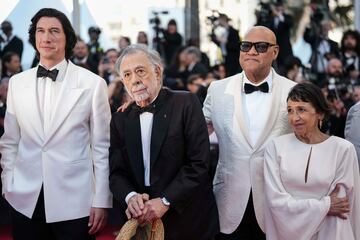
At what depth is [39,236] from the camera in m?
3.86

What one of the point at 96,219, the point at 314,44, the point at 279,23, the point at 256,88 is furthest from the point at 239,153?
the point at 314,44

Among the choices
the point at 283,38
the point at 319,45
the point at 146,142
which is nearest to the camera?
the point at 146,142

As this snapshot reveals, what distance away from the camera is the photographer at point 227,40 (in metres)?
10.3

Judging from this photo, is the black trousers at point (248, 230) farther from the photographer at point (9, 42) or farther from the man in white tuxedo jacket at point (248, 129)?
the photographer at point (9, 42)

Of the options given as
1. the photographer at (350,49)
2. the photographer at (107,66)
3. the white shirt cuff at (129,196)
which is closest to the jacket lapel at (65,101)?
the white shirt cuff at (129,196)

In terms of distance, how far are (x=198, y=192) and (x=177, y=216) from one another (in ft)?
0.57

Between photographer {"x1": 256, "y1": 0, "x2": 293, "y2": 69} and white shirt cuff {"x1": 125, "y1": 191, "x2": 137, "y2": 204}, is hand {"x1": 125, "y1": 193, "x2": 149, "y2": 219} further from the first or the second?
photographer {"x1": 256, "y1": 0, "x2": 293, "y2": 69}

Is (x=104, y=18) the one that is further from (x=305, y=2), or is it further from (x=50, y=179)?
(x=50, y=179)

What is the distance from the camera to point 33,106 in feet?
12.7

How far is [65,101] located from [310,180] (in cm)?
140

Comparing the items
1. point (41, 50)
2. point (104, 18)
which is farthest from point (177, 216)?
point (104, 18)

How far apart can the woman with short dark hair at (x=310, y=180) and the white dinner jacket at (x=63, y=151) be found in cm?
93

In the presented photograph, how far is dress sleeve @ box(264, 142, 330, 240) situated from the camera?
3744 millimetres

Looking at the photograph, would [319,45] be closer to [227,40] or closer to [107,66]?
[227,40]
